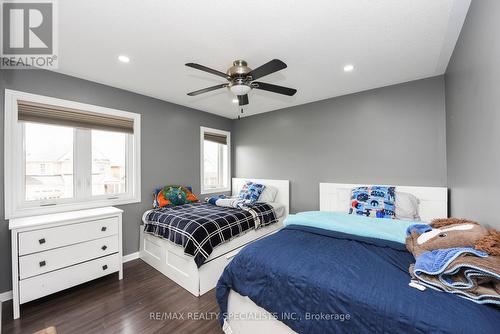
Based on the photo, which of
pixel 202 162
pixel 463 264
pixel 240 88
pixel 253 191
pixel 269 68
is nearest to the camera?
pixel 463 264

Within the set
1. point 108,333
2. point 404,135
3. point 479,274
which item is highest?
point 404,135

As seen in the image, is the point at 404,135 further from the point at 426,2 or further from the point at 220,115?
the point at 220,115

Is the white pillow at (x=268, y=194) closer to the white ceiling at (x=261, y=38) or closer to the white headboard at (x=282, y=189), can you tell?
the white headboard at (x=282, y=189)

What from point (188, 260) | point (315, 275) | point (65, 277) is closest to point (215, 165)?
point (188, 260)

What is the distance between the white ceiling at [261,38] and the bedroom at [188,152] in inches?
0.7

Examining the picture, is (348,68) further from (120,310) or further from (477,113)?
(120,310)

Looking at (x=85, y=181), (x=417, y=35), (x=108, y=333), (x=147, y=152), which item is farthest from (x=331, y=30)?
(x=85, y=181)

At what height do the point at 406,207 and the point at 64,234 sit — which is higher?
the point at 406,207

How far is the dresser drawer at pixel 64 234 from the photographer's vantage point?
6.23ft

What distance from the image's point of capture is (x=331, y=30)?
1.70 meters

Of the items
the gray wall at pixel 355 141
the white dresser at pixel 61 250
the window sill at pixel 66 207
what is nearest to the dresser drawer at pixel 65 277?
the white dresser at pixel 61 250

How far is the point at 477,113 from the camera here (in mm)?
1449

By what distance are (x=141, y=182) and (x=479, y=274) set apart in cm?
351
